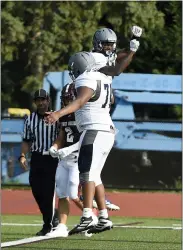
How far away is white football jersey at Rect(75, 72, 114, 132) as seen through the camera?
807 cm

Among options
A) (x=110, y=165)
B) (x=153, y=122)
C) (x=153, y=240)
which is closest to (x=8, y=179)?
(x=110, y=165)

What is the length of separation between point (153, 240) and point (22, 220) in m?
4.38

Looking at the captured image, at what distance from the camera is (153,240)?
9359 mm

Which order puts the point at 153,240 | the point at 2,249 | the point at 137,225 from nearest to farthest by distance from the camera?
1. the point at 2,249
2. the point at 153,240
3. the point at 137,225

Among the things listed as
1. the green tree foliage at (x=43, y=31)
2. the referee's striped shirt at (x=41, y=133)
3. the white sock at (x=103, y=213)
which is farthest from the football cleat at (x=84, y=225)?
the green tree foliage at (x=43, y=31)

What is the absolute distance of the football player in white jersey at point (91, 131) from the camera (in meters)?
8.07

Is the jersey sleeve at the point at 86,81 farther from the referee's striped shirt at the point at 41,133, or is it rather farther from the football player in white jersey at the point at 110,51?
the referee's striped shirt at the point at 41,133

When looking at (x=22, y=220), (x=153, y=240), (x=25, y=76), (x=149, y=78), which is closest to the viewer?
(x=153, y=240)

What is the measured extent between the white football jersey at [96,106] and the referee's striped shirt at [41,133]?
6.06ft

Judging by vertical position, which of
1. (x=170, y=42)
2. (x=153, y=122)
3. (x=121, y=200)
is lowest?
(x=121, y=200)

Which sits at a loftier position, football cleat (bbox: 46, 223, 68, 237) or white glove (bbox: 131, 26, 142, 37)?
white glove (bbox: 131, 26, 142, 37)

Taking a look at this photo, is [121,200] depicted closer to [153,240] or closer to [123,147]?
[123,147]

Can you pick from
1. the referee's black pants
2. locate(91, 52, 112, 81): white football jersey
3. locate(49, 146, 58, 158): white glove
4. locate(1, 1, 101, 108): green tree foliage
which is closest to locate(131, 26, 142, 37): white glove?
locate(91, 52, 112, 81): white football jersey

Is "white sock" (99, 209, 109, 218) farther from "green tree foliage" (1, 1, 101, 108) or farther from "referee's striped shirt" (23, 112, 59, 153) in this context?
"green tree foliage" (1, 1, 101, 108)
